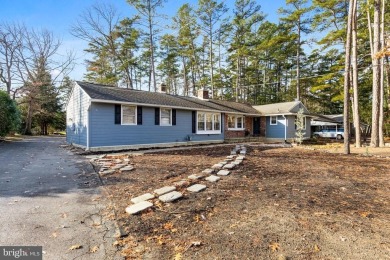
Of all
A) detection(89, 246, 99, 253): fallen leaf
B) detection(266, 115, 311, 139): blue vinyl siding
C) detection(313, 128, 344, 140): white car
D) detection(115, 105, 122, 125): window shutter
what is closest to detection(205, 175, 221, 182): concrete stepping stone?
detection(89, 246, 99, 253): fallen leaf

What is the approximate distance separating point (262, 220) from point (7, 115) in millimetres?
18929

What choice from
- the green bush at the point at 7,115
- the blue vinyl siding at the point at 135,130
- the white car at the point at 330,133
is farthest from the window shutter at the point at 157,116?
the white car at the point at 330,133

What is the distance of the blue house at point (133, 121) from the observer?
11.3 meters

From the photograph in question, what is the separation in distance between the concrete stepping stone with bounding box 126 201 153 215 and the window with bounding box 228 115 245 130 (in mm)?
15515

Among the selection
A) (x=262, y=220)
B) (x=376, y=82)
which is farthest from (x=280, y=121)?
(x=262, y=220)

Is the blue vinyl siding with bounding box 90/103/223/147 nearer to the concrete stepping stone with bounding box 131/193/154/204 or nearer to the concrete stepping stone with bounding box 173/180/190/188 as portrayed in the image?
the concrete stepping stone with bounding box 173/180/190/188

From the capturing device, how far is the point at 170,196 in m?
4.23

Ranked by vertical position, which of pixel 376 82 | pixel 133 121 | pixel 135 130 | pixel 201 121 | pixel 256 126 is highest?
pixel 376 82

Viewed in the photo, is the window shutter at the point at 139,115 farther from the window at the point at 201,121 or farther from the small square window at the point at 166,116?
the window at the point at 201,121

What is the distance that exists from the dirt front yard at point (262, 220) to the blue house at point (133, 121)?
650 cm

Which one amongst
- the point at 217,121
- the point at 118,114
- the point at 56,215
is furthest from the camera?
the point at 217,121

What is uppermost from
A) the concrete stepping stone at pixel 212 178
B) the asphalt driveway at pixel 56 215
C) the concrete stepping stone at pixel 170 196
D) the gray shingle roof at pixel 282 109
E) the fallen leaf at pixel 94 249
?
the gray shingle roof at pixel 282 109

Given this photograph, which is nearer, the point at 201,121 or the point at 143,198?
the point at 143,198

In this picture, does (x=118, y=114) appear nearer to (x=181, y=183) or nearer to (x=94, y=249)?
(x=181, y=183)
